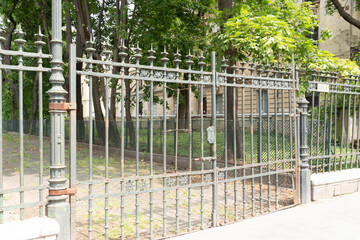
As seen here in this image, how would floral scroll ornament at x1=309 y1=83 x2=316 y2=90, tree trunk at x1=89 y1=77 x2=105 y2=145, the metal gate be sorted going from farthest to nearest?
tree trunk at x1=89 y1=77 x2=105 y2=145 < floral scroll ornament at x1=309 y1=83 x2=316 y2=90 < the metal gate

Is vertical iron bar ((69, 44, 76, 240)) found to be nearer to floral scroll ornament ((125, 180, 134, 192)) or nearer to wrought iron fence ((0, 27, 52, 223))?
wrought iron fence ((0, 27, 52, 223))

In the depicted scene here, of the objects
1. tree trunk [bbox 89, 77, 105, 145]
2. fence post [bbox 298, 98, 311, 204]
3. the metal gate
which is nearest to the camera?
the metal gate

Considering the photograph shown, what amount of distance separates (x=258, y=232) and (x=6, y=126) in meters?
43.1

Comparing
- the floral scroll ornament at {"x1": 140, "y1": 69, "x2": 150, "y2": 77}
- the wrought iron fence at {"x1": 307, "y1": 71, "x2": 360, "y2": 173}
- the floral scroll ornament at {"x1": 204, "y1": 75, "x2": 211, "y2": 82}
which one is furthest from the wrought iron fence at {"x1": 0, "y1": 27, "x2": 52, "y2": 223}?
the wrought iron fence at {"x1": 307, "y1": 71, "x2": 360, "y2": 173}

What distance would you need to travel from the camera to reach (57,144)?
383 cm

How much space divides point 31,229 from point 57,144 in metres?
0.94

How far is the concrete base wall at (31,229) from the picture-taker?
3381 millimetres

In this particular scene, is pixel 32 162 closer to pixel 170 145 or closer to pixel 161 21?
pixel 170 145

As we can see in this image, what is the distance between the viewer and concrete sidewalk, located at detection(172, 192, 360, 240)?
16.3 ft

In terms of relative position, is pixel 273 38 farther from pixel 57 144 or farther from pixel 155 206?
pixel 57 144

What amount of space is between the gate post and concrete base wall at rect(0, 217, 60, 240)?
0.10 m

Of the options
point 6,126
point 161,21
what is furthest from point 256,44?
point 6,126

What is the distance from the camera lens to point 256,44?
9.30 metres

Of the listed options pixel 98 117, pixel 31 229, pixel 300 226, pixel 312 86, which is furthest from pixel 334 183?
pixel 98 117
